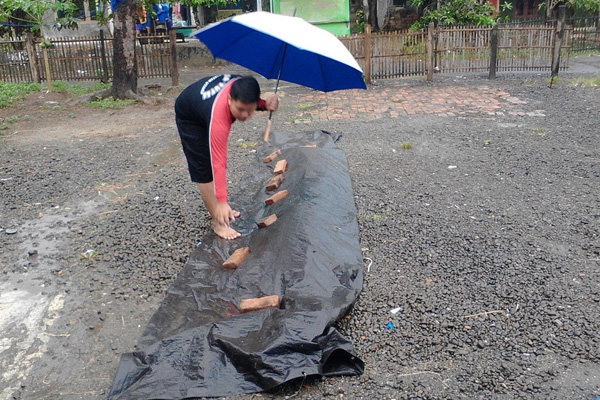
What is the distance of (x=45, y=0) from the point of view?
1151 centimetres

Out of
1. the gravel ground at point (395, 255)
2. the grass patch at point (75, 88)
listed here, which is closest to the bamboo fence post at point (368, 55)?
the gravel ground at point (395, 255)

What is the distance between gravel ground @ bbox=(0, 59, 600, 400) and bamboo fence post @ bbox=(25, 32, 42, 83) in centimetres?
550

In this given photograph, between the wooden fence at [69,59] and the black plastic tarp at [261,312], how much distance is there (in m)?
9.54

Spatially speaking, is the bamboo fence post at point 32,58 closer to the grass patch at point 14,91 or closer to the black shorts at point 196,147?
the grass patch at point 14,91

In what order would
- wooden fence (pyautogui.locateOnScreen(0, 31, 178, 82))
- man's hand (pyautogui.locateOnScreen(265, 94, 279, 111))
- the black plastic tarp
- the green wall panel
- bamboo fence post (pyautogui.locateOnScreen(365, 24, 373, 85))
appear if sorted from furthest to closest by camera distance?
the green wall panel, wooden fence (pyautogui.locateOnScreen(0, 31, 178, 82)), bamboo fence post (pyautogui.locateOnScreen(365, 24, 373, 85)), man's hand (pyautogui.locateOnScreen(265, 94, 279, 111)), the black plastic tarp

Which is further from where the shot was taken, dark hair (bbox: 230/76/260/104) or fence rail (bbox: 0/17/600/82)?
fence rail (bbox: 0/17/600/82)

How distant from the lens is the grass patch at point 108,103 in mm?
10766

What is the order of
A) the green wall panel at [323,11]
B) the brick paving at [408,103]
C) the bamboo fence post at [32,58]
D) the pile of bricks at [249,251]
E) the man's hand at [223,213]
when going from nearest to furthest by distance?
the pile of bricks at [249,251], the man's hand at [223,213], the brick paving at [408,103], the bamboo fence post at [32,58], the green wall panel at [323,11]

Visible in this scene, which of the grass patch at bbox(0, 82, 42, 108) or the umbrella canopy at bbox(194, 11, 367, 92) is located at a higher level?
the umbrella canopy at bbox(194, 11, 367, 92)

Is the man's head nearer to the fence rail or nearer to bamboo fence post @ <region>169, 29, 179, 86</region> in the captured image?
the fence rail

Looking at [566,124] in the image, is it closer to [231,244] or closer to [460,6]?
[231,244]

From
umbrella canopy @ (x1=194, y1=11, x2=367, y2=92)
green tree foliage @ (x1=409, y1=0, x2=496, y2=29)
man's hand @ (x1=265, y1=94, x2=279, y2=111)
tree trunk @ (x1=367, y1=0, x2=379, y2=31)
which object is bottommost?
man's hand @ (x1=265, y1=94, x2=279, y2=111)

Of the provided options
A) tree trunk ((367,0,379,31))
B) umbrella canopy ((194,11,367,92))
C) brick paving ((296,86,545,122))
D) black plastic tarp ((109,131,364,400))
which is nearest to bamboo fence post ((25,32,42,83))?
brick paving ((296,86,545,122))

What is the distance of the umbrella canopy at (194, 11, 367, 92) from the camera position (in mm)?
4578
